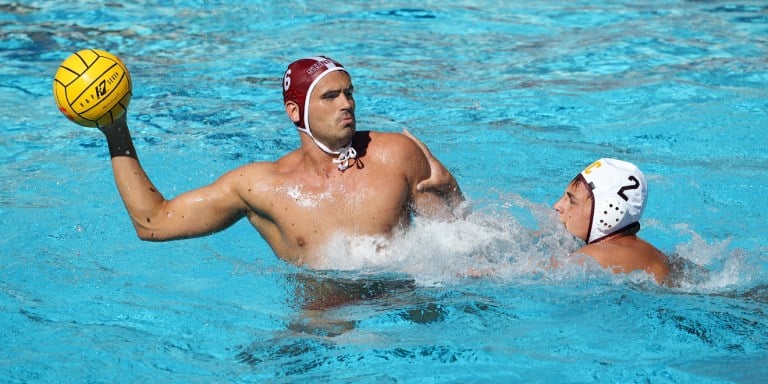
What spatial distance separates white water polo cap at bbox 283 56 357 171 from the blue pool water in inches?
21.6

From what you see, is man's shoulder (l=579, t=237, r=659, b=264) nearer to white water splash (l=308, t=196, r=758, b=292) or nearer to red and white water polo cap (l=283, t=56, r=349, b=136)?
white water splash (l=308, t=196, r=758, b=292)

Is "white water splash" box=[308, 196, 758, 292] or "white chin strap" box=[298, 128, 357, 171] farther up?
"white chin strap" box=[298, 128, 357, 171]

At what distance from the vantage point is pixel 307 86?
5.09m

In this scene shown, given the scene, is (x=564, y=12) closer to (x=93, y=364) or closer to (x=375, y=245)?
(x=375, y=245)

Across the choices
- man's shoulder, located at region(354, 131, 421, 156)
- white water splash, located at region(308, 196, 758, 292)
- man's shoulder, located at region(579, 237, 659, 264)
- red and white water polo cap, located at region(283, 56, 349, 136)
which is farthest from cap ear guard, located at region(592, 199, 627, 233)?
red and white water polo cap, located at region(283, 56, 349, 136)

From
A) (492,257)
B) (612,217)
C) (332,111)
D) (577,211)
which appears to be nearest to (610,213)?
(612,217)

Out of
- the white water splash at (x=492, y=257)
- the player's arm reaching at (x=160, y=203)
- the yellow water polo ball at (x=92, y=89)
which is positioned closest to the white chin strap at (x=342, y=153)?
the white water splash at (x=492, y=257)

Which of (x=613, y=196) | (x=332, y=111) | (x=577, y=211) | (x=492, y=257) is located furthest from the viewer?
(x=492, y=257)

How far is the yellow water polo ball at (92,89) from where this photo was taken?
491cm

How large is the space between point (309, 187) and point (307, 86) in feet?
1.82

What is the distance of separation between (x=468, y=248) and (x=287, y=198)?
115 centimetres

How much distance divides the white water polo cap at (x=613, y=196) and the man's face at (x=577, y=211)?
0.12ft

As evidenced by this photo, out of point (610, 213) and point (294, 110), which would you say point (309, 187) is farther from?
point (610, 213)

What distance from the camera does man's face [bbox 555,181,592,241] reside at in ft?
18.0
